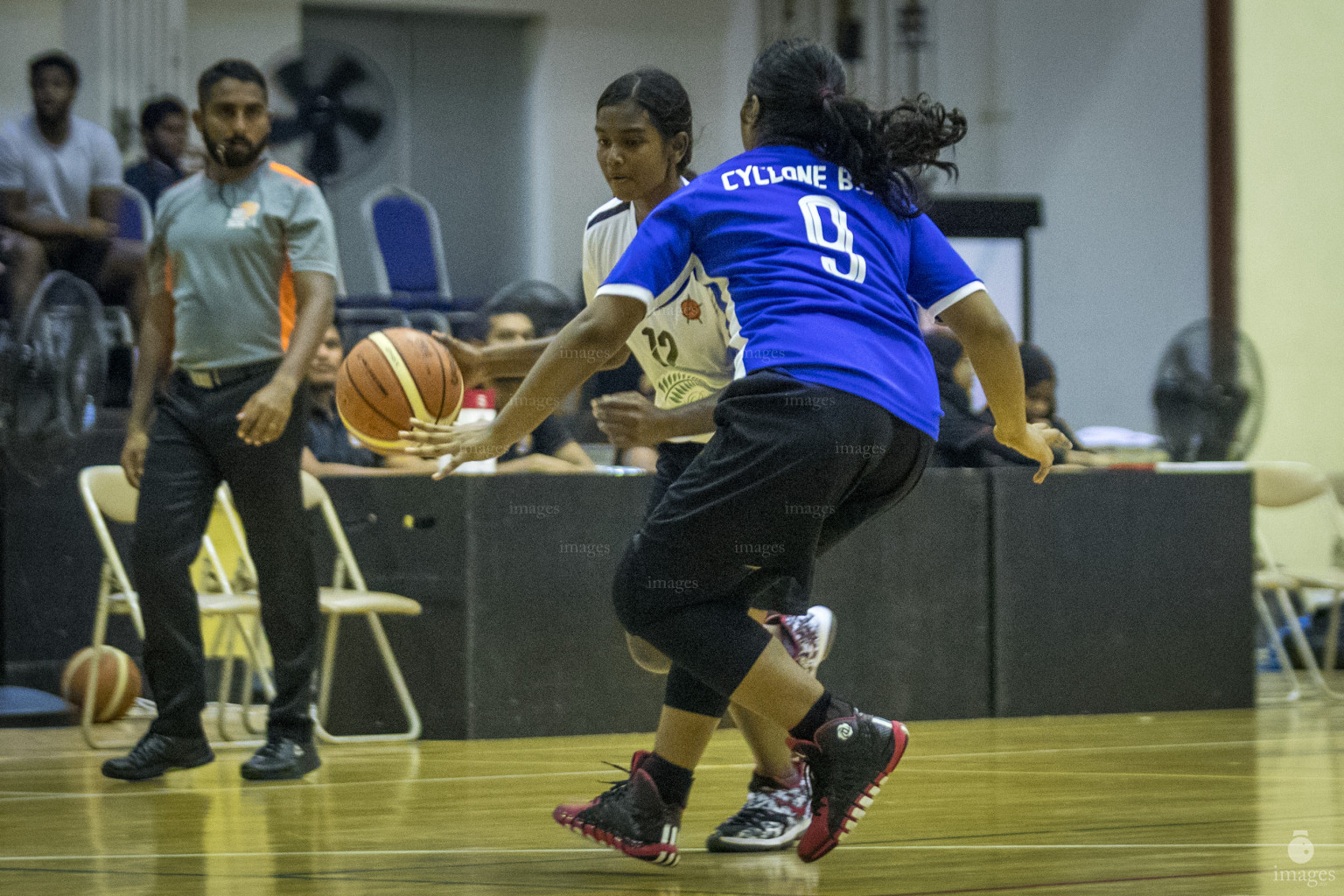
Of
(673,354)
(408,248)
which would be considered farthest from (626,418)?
(408,248)

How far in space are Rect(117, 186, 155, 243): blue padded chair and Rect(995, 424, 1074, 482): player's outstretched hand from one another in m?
6.29

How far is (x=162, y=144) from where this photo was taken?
910 cm

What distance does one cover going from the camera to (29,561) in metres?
6.61

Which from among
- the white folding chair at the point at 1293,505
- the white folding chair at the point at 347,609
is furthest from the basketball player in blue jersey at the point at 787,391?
the white folding chair at the point at 1293,505

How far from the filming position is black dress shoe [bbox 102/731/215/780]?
4.25 m

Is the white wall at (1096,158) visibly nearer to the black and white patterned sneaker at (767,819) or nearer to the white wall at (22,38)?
the white wall at (22,38)

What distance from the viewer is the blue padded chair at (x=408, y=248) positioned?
11.4 m

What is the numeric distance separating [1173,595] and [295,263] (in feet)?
11.8

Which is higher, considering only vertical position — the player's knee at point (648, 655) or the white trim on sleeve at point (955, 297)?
the white trim on sleeve at point (955, 297)

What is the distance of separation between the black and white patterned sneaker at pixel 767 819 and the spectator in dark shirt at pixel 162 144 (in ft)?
22.0

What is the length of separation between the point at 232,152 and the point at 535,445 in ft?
7.77

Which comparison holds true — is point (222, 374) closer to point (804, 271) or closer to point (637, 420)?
point (637, 420)

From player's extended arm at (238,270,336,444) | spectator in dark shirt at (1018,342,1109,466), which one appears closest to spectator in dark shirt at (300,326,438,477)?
player's extended arm at (238,270,336,444)

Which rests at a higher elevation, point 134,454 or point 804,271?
point 804,271
